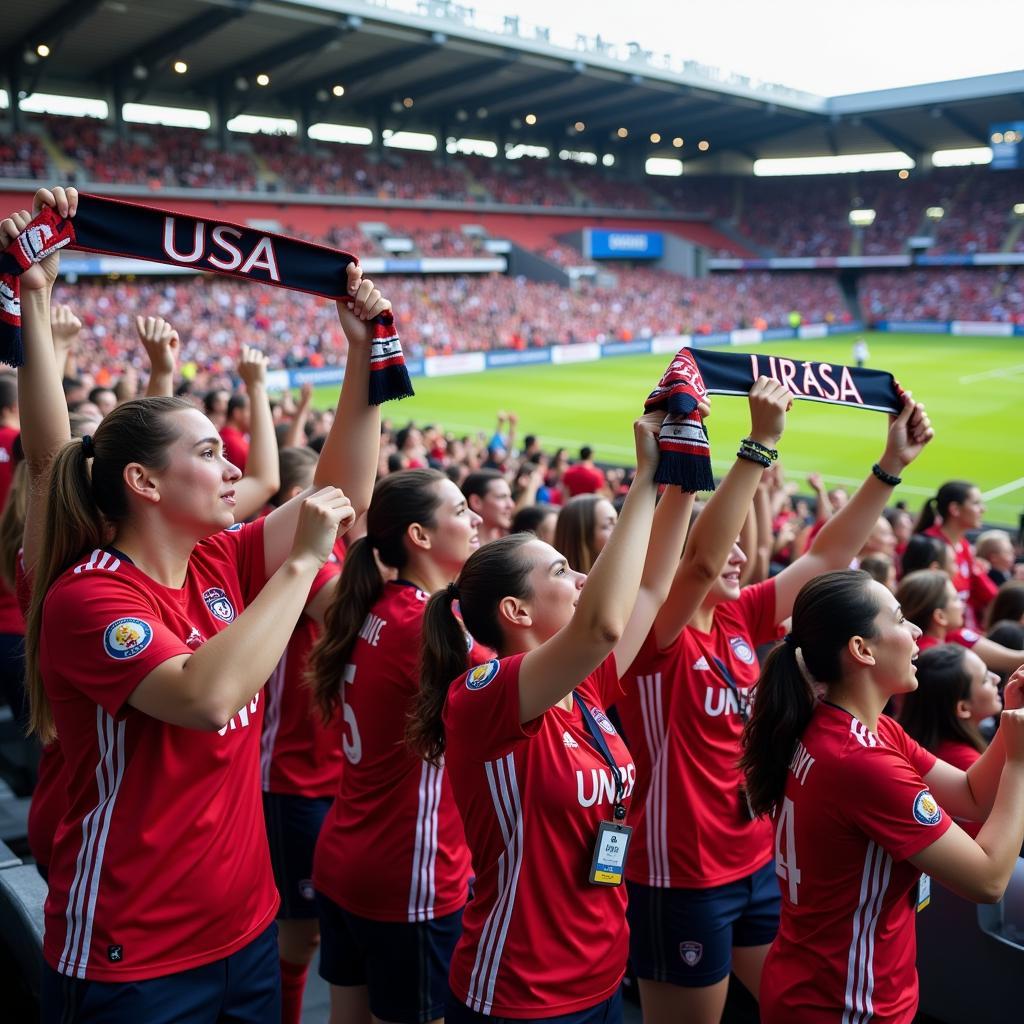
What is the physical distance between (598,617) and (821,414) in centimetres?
2401

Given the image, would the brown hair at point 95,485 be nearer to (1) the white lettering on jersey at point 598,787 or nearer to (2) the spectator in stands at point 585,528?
(1) the white lettering on jersey at point 598,787

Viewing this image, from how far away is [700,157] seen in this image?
59344mm

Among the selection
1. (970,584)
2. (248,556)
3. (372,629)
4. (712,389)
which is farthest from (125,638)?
(970,584)

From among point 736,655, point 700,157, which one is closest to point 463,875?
point 736,655

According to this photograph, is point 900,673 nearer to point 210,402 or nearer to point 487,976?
point 487,976

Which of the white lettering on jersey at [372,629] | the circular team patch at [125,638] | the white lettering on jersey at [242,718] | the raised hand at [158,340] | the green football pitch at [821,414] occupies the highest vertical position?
the raised hand at [158,340]

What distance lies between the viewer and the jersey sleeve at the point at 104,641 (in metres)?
2.05

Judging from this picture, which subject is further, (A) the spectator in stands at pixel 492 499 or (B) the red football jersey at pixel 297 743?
(A) the spectator in stands at pixel 492 499

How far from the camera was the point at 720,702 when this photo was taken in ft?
10.4

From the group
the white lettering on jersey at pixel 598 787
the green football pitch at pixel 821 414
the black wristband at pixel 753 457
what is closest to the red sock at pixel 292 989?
the white lettering on jersey at pixel 598 787

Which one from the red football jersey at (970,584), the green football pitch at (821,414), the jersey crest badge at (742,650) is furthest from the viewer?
the green football pitch at (821,414)

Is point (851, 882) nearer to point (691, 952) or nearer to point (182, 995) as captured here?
point (691, 952)

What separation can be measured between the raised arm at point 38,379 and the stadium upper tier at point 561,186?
109ft

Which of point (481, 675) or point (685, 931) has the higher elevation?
point (481, 675)
